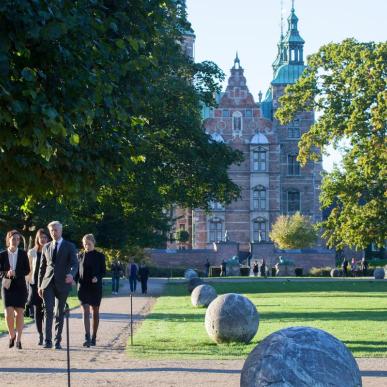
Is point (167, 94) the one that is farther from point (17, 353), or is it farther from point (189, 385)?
point (189, 385)

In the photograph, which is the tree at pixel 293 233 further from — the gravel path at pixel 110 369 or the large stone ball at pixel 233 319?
the large stone ball at pixel 233 319

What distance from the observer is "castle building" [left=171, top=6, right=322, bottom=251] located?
4124 inches

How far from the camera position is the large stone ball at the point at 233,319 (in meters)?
18.1

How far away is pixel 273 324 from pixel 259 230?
82.2 meters

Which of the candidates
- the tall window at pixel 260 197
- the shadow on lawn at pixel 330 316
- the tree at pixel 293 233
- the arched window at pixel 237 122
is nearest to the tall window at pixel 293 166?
the tall window at pixel 260 197

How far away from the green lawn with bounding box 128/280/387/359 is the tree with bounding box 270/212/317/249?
5825cm

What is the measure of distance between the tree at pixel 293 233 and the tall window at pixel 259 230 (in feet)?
18.0

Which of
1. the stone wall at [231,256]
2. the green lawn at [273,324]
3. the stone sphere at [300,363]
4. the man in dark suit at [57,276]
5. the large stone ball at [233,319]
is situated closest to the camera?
the stone sphere at [300,363]

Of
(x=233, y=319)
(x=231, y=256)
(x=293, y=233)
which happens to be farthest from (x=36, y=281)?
(x=293, y=233)

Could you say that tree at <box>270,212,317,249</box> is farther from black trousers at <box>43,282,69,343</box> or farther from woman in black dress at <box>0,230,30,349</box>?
woman in black dress at <box>0,230,30,349</box>

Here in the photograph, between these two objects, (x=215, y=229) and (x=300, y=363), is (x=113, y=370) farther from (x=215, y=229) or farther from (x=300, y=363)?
(x=215, y=229)

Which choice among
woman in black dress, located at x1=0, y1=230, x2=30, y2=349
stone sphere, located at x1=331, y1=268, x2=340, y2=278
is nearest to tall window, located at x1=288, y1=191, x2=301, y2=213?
stone sphere, located at x1=331, y1=268, x2=340, y2=278

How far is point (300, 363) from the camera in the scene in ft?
33.6

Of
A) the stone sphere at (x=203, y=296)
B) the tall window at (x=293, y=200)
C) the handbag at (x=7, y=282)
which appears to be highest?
the tall window at (x=293, y=200)
